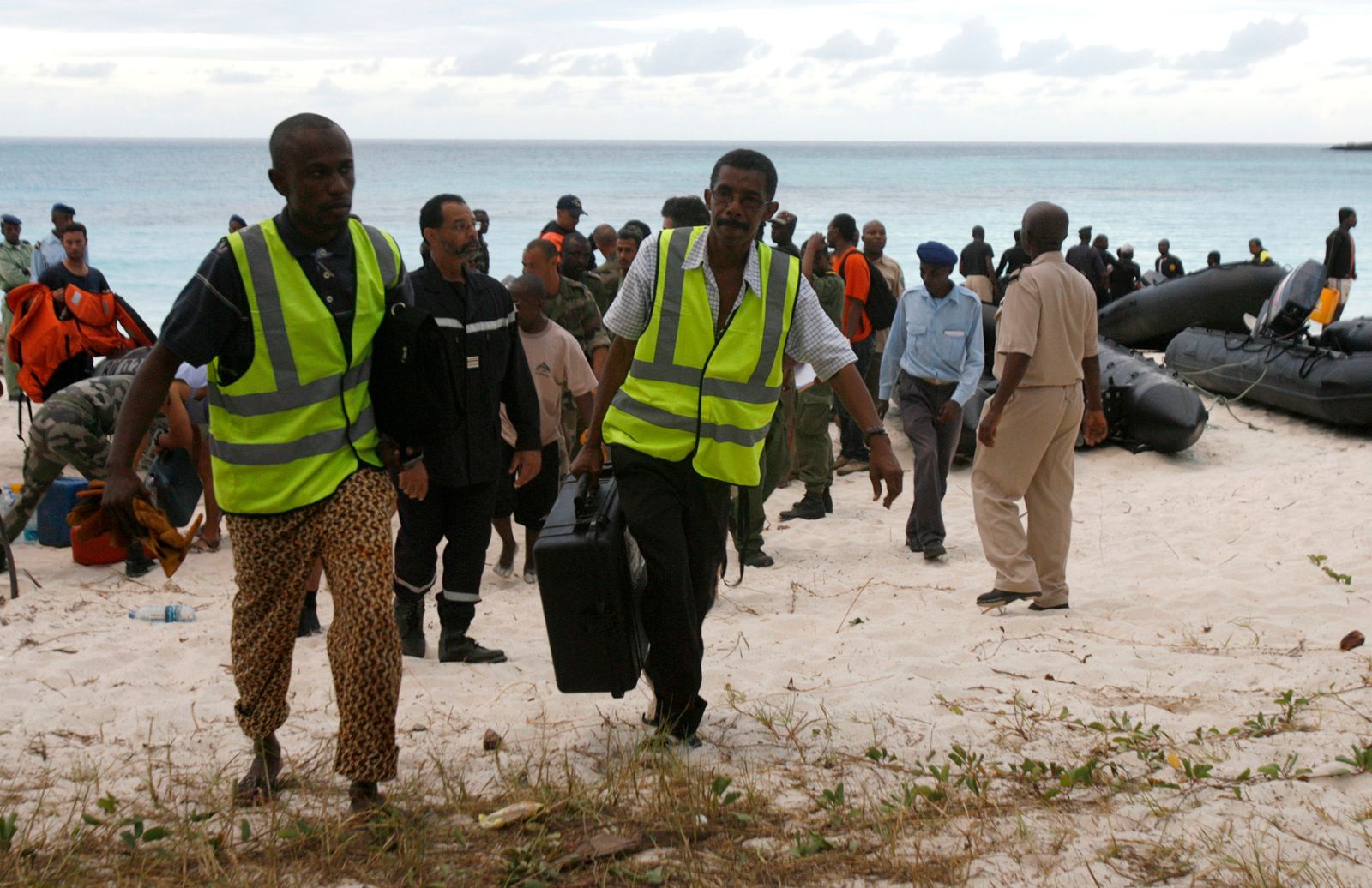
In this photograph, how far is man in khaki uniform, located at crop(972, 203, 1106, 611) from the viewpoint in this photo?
6141mm

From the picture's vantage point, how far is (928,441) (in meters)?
7.69

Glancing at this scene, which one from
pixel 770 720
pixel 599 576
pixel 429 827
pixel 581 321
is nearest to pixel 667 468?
pixel 599 576

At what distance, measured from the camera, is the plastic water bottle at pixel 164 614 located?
6168 millimetres

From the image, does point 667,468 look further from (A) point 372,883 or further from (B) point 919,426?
(B) point 919,426

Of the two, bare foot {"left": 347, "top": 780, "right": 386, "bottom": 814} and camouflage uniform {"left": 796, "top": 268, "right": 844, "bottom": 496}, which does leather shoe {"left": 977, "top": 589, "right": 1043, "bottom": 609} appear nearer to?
camouflage uniform {"left": 796, "top": 268, "right": 844, "bottom": 496}

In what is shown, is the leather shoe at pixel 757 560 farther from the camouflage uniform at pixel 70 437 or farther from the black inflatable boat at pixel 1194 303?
the black inflatable boat at pixel 1194 303

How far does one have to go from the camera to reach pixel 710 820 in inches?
138

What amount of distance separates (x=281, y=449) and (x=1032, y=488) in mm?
4136

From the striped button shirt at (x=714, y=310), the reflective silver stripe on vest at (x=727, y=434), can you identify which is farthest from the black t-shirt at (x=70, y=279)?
the reflective silver stripe on vest at (x=727, y=434)

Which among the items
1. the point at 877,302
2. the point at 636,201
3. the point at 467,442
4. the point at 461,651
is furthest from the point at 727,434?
the point at 636,201

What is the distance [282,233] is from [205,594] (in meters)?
3.86

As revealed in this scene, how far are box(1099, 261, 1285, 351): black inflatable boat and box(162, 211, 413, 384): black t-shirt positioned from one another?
14287mm

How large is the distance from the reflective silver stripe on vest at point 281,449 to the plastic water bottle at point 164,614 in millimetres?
3005

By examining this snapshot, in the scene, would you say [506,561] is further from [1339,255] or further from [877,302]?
[1339,255]
